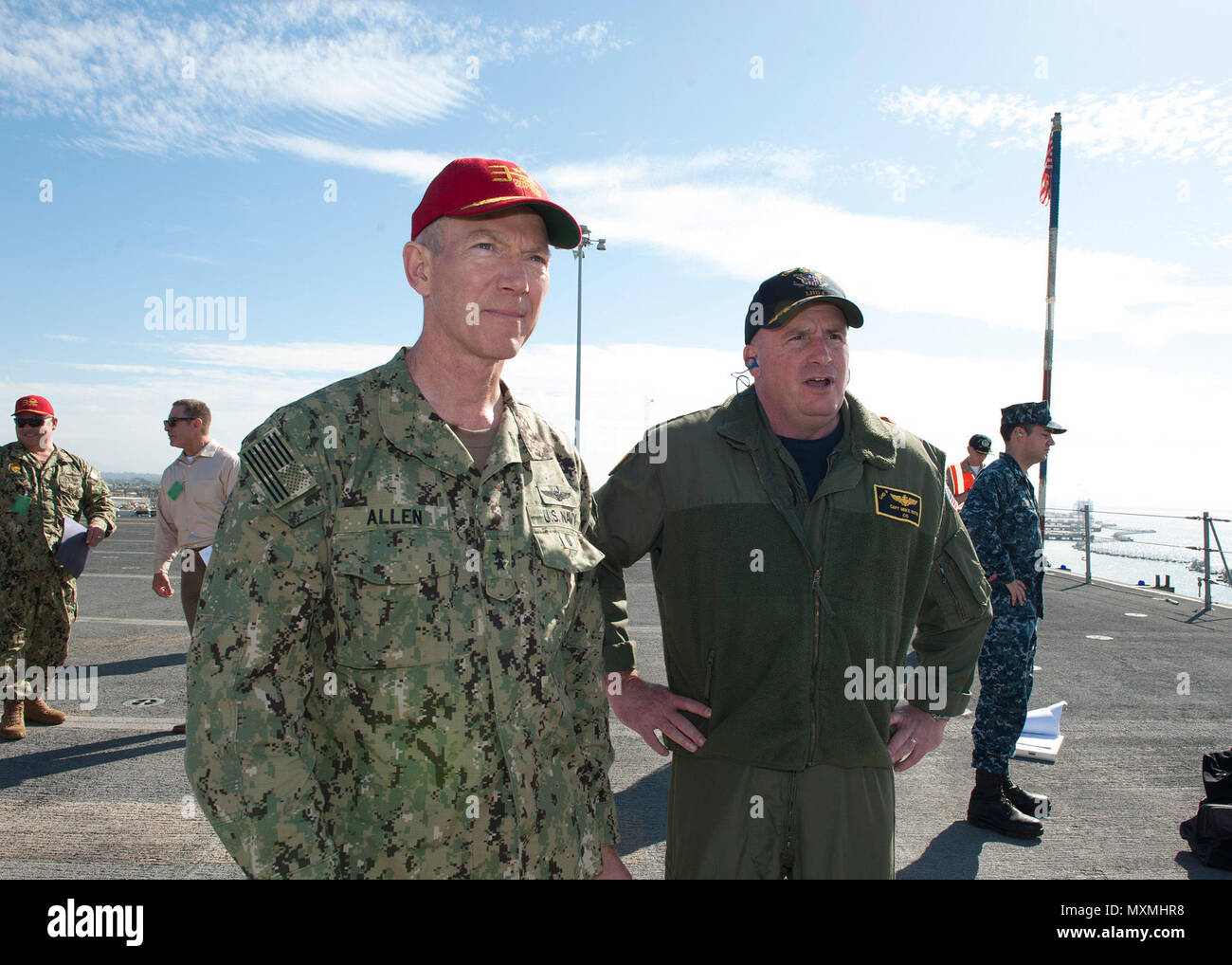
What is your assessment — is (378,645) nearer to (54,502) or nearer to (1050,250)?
(54,502)

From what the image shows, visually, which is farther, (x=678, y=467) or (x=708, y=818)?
(x=678, y=467)

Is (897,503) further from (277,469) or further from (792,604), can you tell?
(277,469)

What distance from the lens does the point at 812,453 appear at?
2600 millimetres

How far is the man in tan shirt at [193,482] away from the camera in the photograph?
5.90 meters

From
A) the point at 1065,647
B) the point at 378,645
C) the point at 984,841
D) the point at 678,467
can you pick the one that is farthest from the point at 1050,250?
the point at 378,645

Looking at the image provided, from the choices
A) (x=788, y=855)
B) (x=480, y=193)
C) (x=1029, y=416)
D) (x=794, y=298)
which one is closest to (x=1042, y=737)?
(x=1029, y=416)

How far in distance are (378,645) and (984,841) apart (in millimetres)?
3820

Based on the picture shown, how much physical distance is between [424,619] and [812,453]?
56.4 inches

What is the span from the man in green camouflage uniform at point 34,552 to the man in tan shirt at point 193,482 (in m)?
0.76

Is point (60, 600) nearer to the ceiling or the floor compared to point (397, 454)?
nearer to the floor
